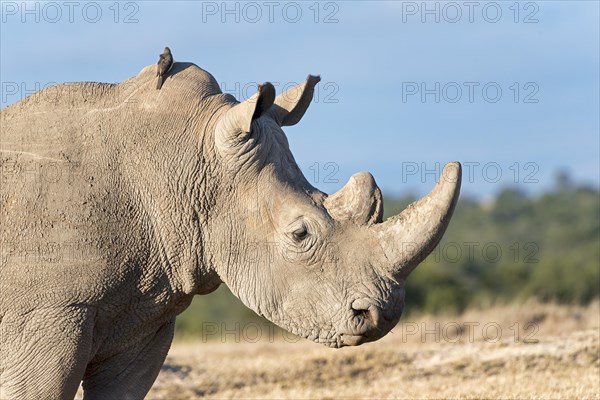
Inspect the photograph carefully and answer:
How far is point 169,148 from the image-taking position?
7.77 metres

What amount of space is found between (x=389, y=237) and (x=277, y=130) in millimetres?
1057

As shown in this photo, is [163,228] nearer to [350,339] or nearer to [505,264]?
[350,339]

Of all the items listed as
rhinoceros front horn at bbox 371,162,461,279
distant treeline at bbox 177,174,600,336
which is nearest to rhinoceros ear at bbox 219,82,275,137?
rhinoceros front horn at bbox 371,162,461,279

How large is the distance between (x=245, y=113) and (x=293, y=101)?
33.1 inches

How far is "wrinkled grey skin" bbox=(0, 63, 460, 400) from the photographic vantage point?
7.33 meters

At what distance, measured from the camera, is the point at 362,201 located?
757 centimetres

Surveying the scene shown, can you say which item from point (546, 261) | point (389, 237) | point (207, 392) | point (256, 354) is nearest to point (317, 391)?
point (207, 392)

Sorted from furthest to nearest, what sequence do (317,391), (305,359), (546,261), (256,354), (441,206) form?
(546,261) < (256,354) < (305,359) < (317,391) < (441,206)

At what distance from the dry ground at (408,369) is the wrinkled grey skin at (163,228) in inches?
122

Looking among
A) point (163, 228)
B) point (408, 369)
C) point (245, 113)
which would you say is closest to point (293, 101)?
point (245, 113)

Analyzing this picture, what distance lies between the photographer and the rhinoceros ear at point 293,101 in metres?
8.28

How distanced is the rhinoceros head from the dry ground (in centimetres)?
306

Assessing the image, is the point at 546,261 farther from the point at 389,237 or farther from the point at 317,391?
the point at 389,237

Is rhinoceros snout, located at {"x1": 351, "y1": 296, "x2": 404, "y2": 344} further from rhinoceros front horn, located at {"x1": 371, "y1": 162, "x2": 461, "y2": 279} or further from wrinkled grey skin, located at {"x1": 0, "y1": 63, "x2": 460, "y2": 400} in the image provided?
rhinoceros front horn, located at {"x1": 371, "y1": 162, "x2": 461, "y2": 279}
